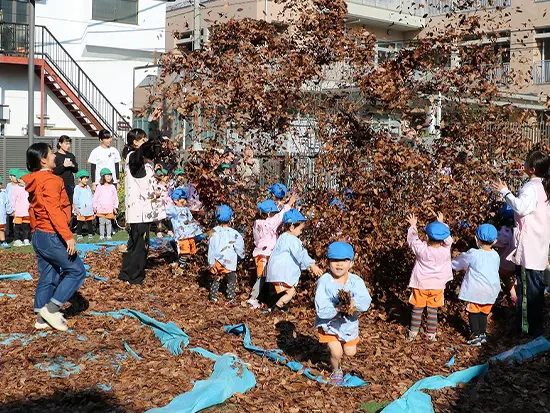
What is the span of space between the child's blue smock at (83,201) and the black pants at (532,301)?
30.3 ft

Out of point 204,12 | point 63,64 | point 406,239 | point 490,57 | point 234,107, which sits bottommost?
point 406,239

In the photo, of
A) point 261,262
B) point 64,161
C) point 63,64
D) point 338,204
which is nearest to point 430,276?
point 338,204

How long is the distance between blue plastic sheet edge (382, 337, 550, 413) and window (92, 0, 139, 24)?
23376 millimetres

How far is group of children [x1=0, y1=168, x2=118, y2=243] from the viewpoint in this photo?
1296cm

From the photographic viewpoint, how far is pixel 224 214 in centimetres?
838

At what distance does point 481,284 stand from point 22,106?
1979 centimetres

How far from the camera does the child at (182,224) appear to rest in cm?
954

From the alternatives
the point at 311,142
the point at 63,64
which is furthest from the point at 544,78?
the point at 311,142

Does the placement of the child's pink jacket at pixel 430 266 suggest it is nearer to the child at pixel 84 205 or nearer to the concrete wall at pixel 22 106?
the child at pixel 84 205

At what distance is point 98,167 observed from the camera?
13.8m

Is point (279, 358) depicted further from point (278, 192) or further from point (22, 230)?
point (22, 230)

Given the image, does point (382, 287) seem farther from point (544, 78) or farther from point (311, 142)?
point (544, 78)

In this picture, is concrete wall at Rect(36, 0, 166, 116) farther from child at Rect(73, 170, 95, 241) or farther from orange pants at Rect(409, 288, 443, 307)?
orange pants at Rect(409, 288, 443, 307)

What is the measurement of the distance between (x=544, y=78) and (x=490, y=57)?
76.5 feet
